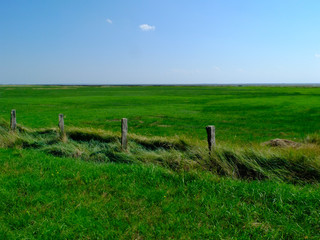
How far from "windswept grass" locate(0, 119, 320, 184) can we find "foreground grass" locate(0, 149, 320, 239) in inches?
27.5

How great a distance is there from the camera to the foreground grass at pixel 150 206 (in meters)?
4.61

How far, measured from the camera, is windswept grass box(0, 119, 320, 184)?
271 inches

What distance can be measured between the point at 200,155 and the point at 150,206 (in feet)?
9.84

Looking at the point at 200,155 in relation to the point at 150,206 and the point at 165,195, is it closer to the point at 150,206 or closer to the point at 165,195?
the point at 165,195

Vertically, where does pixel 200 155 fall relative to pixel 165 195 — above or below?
above

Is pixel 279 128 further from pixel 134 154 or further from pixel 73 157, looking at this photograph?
pixel 73 157

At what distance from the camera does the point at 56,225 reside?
15.7 ft

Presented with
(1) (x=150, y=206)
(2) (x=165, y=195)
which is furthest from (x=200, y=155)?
(1) (x=150, y=206)

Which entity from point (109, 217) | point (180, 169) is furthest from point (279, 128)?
point (109, 217)

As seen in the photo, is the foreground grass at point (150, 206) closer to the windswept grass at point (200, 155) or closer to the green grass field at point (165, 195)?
the green grass field at point (165, 195)

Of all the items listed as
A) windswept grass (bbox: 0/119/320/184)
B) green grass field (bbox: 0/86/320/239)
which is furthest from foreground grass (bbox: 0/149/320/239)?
windswept grass (bbox: 0/119/320/184)

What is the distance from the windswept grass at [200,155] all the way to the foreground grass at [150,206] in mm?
699

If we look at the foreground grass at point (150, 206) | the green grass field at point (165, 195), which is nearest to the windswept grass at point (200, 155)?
the green grass field at point (165, 195)

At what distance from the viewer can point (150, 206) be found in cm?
555
